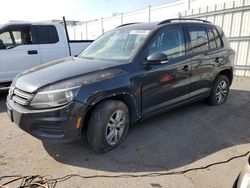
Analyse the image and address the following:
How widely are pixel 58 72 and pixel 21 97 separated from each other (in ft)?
1.97

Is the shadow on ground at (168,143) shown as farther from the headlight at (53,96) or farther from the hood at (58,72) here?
the hood at (58,72)

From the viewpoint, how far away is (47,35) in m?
6.82

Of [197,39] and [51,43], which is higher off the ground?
[197,39]

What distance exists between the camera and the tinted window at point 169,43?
3883 millimetres

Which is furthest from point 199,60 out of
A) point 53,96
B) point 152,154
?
point 53,96

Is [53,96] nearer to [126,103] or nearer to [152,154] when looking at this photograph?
[126,103]

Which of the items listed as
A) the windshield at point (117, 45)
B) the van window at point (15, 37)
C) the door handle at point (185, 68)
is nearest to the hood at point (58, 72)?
the windshield at point (117, 45)

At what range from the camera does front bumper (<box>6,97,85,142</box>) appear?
9.63 ft

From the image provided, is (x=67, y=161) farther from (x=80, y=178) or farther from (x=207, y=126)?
(x=207, y=126)

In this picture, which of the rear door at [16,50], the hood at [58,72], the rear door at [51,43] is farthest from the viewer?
the rear door at [51,43]

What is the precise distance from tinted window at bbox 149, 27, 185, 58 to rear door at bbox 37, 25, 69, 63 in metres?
3.91

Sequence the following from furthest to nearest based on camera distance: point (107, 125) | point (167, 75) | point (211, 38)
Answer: point (211, 38) < point (167, 75) < point (107, 125)

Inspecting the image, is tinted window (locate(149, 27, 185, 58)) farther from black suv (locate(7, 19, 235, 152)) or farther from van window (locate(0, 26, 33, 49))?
van window (locate(0, 26, 33, 49))

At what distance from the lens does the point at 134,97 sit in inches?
141
